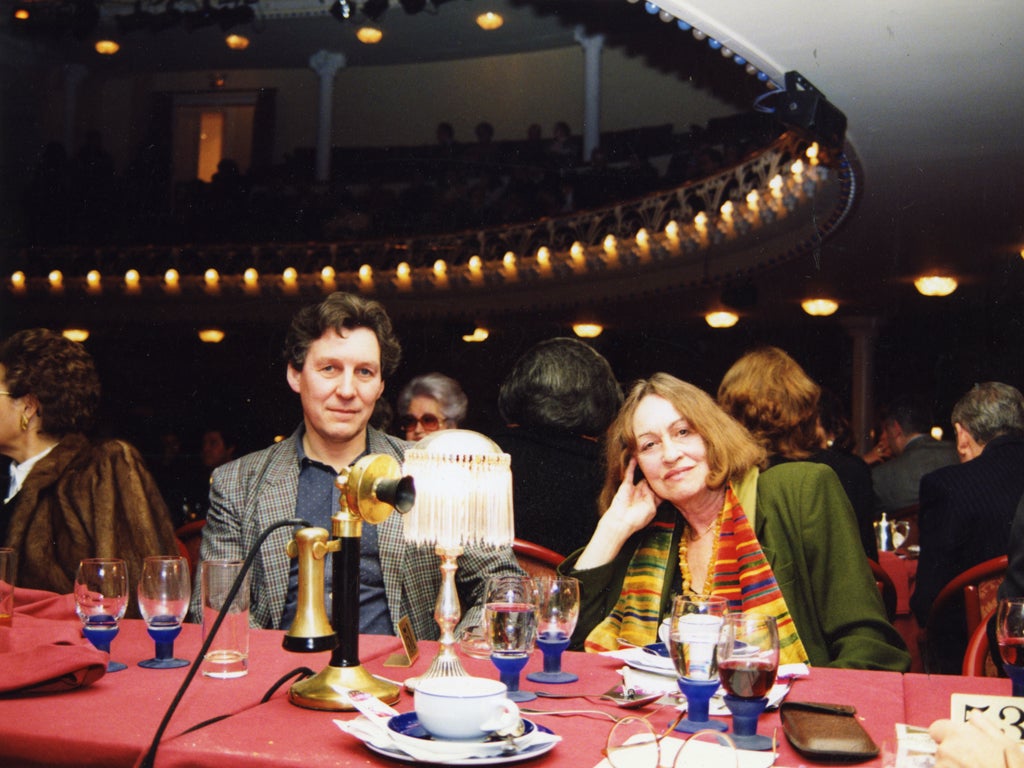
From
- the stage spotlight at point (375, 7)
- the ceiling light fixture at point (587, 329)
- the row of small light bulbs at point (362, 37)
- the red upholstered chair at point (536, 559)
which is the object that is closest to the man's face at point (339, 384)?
the red upholstered chair at point (536, 559)

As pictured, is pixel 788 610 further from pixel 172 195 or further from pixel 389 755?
pixel 172 195

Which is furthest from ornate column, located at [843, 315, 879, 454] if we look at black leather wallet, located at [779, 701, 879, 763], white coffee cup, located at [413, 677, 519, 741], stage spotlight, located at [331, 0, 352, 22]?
white coffee cup, located at [413, 677, 519, 741]

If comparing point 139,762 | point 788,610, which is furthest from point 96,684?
point 788,610

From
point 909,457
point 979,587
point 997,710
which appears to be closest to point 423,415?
point 979,587

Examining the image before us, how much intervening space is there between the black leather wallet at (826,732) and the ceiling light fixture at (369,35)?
9721 millimetres

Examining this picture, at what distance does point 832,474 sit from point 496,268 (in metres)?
7.61

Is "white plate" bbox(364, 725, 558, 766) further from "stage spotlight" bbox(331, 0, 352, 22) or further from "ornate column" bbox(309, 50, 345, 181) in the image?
"ornate column" bbox(309, 50, 345, 181)

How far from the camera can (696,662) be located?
1329 millimetres

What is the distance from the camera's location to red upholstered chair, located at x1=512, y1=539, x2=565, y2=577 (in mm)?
2436

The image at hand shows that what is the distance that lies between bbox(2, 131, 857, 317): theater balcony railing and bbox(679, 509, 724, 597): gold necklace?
18.5 ft

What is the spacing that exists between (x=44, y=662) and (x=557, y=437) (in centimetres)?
176

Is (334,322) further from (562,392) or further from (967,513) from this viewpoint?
(967,513)

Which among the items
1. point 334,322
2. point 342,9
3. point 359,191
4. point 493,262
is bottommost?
point 334,322

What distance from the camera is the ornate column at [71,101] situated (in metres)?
8.73
